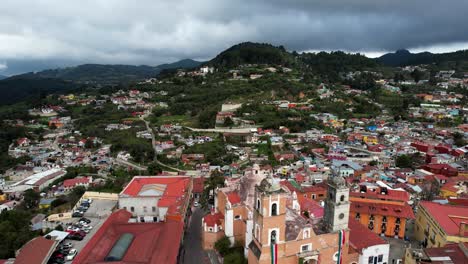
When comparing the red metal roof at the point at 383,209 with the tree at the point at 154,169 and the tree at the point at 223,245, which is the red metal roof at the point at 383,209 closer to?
the tree at the point at 223,245

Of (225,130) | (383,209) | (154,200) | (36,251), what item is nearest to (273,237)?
(383,209)

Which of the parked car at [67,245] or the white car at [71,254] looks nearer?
the white car at [71,254]

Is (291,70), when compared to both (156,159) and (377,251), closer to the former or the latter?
(156,159)

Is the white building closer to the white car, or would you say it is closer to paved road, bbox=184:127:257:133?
the white car

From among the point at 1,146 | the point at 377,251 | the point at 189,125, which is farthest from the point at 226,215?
the point at 1,146

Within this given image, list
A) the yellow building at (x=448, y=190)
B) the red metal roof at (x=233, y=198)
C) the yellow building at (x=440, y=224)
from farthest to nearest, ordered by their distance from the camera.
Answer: the yellow building at (x=448, y=190)
the red metal roof at (x=233, y=198)
the yellow building at (x=440, y=224)

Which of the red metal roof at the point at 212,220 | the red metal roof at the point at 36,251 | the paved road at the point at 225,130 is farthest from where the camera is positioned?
the paved road at the point at 225,130

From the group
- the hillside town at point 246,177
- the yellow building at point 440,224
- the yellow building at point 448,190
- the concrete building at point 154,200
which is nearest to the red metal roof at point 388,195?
the hillside town at point 246,177
